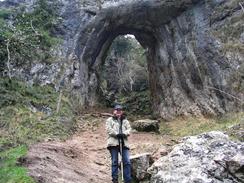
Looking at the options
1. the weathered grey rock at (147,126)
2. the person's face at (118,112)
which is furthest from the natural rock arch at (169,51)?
the person's face at (118,112)

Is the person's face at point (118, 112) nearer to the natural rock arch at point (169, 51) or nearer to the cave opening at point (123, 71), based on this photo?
the natural rock arch at point (169, 51)

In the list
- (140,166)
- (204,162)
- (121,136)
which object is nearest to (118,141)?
(121,136)

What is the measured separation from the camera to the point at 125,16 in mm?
24406

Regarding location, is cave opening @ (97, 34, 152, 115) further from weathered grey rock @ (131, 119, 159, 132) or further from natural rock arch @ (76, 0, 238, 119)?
weathered grey rock @ (131, 119, 159, 132)

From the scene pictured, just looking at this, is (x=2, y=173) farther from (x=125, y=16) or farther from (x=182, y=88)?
(x=125, y=16)

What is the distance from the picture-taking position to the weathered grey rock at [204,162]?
8078 millimetres

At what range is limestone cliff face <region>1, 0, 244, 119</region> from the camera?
18703 millimetres

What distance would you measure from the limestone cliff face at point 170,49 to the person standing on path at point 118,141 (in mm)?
8896

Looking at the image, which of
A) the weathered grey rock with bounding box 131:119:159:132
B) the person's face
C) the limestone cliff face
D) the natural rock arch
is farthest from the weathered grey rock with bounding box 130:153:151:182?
the natural rock arch

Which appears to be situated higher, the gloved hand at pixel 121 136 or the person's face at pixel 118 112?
the person's face at pixel 118 112

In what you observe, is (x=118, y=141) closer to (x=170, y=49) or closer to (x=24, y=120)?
(x=24, y=120)

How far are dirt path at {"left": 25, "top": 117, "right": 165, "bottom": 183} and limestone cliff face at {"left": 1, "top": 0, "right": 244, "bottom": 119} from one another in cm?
419

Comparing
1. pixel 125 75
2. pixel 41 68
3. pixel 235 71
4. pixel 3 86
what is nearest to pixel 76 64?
pixel 41 68

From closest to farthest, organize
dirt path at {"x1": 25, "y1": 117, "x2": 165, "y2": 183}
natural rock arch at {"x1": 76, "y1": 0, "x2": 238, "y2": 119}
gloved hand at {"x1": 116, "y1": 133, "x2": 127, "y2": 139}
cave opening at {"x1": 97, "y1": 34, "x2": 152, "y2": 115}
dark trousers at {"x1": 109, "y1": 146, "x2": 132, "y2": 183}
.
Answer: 1. dark trousers at {"x1": 109, "y1": 146, "x2": 132, "y2": 183}
2. gloved hand at {"x1": 116, "y1": 133, "x2": 127, "y2": 139}
3. dirt path at {"x1": 25, "y1": 117, "x2": 165, "y2": 183}
4. natural rock arch at {"x1": 76, "y1": 0, "x2": 238, "y2": 119}
5. cave opening at {"x1": 97, "y1": 34, "x2": 152, "y2": 115}
